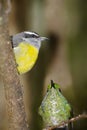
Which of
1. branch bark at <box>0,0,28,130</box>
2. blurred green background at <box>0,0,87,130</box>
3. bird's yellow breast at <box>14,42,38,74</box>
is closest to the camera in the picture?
branch bark at <box>0,0,28,130</box>

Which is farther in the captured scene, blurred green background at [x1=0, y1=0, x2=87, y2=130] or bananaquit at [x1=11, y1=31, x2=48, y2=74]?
blurred green background at [x1=0, y1=0, x2=87, y2=130]

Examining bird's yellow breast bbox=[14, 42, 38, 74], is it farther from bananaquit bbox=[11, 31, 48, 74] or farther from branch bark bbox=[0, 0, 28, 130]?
branch bark bbox=[0, 0, 28, 130]

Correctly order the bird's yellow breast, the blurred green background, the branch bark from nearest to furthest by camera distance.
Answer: the branch bark → the bird's yellow breast → the blurred green background

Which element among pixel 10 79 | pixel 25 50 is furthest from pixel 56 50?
pixel 10 79

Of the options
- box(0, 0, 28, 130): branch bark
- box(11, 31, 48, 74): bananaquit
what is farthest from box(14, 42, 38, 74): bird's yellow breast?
box(0, 0, 28, 130): branch bark

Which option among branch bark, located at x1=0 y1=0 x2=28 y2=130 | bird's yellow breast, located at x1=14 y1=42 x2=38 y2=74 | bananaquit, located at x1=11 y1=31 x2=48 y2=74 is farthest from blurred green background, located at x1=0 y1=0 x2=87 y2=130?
branch bark, located at x1=0 y1=0 x2=28 y2=130

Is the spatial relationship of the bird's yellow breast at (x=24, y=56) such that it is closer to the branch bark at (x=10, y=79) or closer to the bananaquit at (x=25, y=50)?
the bananaquit at (x=25, y=50)
